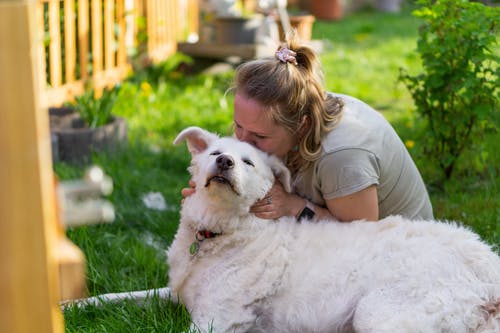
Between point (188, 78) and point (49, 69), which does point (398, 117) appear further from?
point (49, 69)

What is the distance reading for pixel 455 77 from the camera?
4535 mm

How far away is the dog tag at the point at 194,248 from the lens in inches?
122

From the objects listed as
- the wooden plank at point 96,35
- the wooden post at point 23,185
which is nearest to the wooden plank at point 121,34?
the wooden plank at point 96,35

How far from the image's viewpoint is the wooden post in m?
1.24

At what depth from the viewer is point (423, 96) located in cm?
482

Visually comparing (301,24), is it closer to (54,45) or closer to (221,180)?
(54,45)

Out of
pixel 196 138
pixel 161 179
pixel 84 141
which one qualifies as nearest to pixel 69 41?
pixel 84 141

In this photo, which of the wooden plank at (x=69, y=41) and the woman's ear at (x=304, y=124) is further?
the wooden plank at (x=69, y=41)

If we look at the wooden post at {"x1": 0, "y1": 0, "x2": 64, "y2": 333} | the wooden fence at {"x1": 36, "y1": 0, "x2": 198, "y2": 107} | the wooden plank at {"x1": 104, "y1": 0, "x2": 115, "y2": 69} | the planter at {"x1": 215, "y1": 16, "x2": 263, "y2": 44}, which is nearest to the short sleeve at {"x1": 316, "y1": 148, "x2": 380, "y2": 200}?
the wooden post at {"x1": 0, "y1": 0, "x2": 64, "y2": 333}

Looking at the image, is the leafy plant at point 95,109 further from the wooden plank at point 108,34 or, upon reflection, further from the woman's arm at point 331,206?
the woman's arm at point 331,206

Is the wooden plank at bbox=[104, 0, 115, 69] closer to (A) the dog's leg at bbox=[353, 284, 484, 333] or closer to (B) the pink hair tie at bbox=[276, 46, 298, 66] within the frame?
(B) the pink hair tie at bbox=[276, 46, 298, 66]

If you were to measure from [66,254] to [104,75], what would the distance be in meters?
6.22

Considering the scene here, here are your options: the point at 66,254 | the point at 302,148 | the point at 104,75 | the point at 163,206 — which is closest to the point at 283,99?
the point at 302,148

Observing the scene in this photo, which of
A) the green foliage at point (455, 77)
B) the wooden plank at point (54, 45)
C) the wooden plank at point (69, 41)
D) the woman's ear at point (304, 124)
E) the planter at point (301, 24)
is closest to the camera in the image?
the woman's ear at point (304, 124)
